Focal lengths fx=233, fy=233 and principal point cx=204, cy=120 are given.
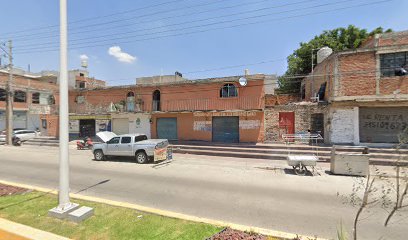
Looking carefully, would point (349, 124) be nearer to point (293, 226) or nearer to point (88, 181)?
point (293, 226)

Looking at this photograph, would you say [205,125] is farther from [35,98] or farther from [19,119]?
[35,98]

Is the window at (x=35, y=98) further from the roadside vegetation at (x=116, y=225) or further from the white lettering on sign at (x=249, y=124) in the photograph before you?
the roadside vegetation at (x=116, y=225)

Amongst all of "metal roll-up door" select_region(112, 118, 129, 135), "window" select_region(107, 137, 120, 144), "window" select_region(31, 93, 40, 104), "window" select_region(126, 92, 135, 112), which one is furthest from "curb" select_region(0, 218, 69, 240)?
"window" select_region(31, 93, 40, 104)

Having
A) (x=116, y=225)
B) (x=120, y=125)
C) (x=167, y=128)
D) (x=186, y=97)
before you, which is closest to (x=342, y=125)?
(x=186, y=97)

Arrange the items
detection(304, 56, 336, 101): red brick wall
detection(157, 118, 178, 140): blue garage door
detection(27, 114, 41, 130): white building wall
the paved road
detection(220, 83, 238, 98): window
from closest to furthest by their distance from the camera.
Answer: the paved road → detection(304, 56, 336, 101): red brick wall → detection(220, 83, 238, 98): window → detection(157, 118, 178, 140): blue garage door → detection(27, 114, 41, 130): white building wall

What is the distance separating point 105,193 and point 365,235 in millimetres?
7777

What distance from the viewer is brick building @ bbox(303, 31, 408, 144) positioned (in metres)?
15.5

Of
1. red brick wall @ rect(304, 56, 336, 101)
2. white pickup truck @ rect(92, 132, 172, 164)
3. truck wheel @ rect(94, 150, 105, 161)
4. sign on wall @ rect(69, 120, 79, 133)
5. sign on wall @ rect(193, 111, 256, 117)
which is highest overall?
red brick wall @ rect(304, 56, 336, 101)

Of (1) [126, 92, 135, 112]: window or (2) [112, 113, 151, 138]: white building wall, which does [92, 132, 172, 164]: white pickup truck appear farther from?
(1) [126, 92, 135, 112]: window

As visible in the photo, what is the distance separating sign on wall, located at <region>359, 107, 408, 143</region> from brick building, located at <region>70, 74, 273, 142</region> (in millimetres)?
7197

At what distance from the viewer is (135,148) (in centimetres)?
1467

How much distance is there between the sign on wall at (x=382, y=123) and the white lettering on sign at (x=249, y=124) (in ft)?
24.0

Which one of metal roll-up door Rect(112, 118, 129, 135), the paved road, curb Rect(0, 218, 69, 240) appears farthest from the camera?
metal roll-up door Rect(112, 118, 129, 135)

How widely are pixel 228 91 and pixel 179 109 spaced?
4960 millimetres
